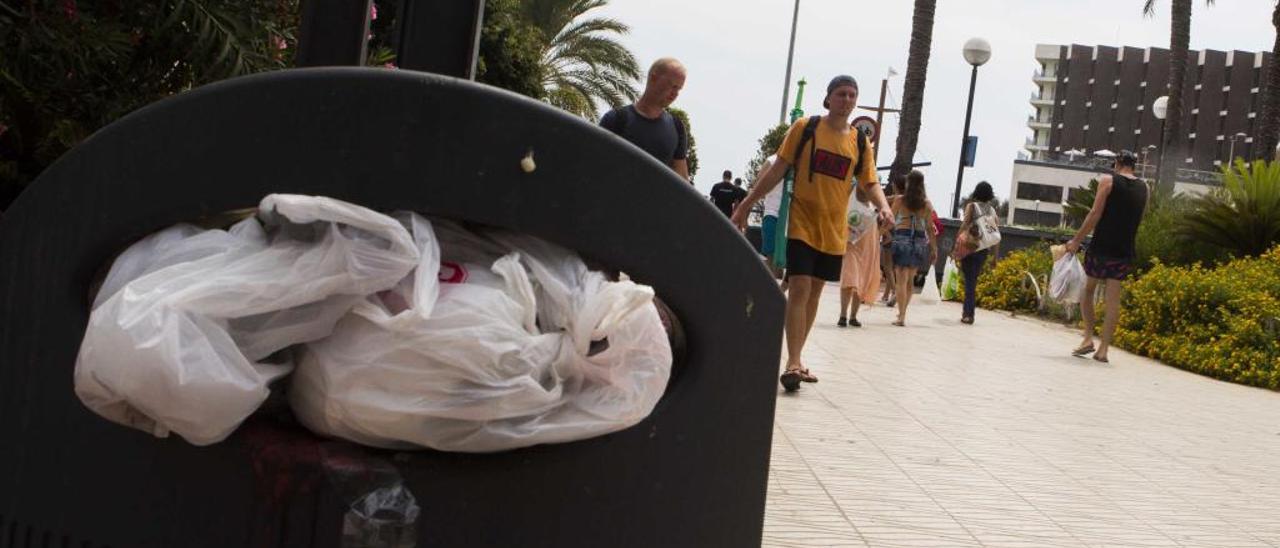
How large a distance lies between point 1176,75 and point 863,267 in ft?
70.0

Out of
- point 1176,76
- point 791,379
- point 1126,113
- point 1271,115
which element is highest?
point 1126,113

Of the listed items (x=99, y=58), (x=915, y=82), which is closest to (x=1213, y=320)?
(x=99, y=58)

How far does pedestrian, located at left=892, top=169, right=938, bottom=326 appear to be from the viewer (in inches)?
578

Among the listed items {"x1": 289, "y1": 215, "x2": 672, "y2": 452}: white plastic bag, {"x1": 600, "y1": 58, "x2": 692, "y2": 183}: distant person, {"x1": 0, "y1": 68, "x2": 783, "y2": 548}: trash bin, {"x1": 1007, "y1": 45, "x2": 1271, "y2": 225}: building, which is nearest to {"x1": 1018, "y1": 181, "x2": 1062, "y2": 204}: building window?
{"x1": 1007, "y1": 45, "x2": 1271, "y2": 225}: building

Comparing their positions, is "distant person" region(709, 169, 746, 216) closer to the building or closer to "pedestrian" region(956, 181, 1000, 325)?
"pedestrian" region(956, 181, 1000, 325)

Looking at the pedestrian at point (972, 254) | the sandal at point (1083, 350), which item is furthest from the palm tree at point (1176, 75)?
the sandal at point (1083, 350)

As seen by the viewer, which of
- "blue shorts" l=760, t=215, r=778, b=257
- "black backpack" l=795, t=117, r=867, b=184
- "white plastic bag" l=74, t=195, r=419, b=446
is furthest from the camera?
"blue shorts" l=760, t=215, r=778, b=257

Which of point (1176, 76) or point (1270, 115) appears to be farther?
point (1176, 76)

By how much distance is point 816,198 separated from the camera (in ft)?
25.1

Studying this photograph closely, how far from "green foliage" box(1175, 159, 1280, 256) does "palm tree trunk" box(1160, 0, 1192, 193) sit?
12.1m

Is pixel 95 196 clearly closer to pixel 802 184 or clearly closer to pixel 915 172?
pixel 802 184

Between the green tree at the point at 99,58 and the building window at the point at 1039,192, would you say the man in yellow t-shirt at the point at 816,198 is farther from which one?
the building window at the point at 1039,192

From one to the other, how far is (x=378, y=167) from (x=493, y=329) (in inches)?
11.1

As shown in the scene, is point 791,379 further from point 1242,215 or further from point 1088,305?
point 1242,215
